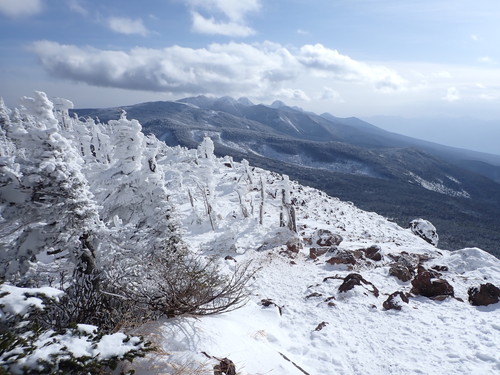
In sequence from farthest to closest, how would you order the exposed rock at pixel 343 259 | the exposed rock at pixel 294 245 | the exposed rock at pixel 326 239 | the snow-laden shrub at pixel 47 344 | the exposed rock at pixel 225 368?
the exposed rock at pixel 326 239 → the exposed rock at pixel 294 245 → the exposed rock at pixel 343 259 → the exposed rock at pixel 225 368 → the snow-laden shrub at pixel 47 344

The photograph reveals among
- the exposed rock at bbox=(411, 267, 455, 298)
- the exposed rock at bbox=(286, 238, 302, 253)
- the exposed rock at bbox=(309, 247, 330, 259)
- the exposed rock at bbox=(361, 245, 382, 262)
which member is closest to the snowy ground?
the exposed rock at bbox=(411, 267, 455, 298)

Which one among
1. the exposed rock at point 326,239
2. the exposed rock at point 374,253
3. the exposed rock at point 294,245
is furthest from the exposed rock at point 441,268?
the exposed rock at point 294,245

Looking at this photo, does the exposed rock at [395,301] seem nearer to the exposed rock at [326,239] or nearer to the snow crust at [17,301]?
the snow crust at [17,301]

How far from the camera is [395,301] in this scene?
34.8 feet

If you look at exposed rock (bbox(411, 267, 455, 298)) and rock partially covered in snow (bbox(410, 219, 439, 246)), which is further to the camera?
rock partially covered in snow (bbox(410, 219, 439, 246))

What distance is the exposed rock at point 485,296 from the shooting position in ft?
35.9

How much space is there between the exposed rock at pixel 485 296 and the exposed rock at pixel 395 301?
101 inches

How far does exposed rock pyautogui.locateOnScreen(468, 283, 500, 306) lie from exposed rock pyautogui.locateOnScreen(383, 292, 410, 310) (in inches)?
101

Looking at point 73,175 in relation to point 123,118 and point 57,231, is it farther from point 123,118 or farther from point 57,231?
point 123,118

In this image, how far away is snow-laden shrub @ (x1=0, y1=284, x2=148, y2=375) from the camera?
3.09 metres

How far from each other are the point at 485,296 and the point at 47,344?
1369cm

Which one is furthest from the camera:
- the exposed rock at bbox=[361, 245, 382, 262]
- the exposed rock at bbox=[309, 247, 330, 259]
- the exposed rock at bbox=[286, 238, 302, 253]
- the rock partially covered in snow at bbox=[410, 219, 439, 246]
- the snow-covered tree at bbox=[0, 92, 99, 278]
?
the rock partially covered in snow at bbox=[410, 219, 439, 246]

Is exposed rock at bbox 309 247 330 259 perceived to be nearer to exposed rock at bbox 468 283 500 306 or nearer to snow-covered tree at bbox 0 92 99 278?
exposed rock at bbox 468 283 500 306

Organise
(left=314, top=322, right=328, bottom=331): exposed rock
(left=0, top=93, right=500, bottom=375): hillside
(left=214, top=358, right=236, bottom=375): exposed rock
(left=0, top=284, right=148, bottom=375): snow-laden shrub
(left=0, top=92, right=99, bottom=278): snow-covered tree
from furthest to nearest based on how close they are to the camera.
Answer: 1. (left=314, top=322, right=328, bottom=331): exposed rock
2. (left=0, top=92, right=99, bottom=278): snow-covered tree
3. (left=0, top=93, right=500, bottom=375): hillside
4. (left=214, top=358, right=236, bottom=375): exposed rock
5. (left=0, top=284, right=148, bottom=375): snow-laden shrub
